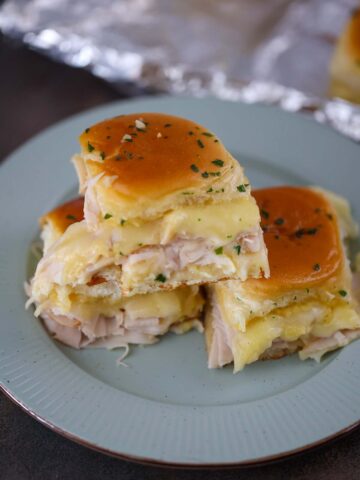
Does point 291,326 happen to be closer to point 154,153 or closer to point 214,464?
point 214,464

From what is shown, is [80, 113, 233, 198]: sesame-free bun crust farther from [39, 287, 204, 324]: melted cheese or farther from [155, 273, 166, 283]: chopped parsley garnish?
[39, 287, 204, 324]: melted cheese

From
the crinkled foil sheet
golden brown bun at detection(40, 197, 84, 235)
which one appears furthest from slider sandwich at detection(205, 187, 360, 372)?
Answer: the crinkled foil sheet

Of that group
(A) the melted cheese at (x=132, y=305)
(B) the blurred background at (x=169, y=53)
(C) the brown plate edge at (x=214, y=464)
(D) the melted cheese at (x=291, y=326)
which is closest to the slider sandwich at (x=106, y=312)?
(A) the melted cheese at (x=132, y=305)

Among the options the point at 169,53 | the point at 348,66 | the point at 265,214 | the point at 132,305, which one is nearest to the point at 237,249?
the point at 265,214

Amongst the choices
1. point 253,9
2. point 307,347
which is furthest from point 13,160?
point 253,9

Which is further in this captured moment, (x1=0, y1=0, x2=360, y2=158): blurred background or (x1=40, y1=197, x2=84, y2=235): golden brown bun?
(x1=0, y1=0, x2=360, y2=158): blurred background

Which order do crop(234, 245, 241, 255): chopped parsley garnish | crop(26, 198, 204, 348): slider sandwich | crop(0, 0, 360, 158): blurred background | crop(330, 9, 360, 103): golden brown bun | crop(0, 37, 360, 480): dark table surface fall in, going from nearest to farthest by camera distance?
crop(0, 37, 360, 480): dark table surface → crop(234, 245, 241, 255): chopped parsley garnish → crop(26, 198, 204, 348): slider sandwich → crop(330, 9, 360, 103): golden brown bun → crop(0, 0, 360, 158): blurred background

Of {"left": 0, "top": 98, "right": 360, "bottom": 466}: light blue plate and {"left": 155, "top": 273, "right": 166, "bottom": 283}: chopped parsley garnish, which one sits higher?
{"left": 155, "top": 273, "right": 166, "bottom": 283}: chopped parsley garnish

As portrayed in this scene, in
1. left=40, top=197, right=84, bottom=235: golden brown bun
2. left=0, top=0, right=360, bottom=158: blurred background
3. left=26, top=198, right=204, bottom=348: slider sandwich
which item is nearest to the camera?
left=26, top=198, right=204, bottom=348: slider sandwich
